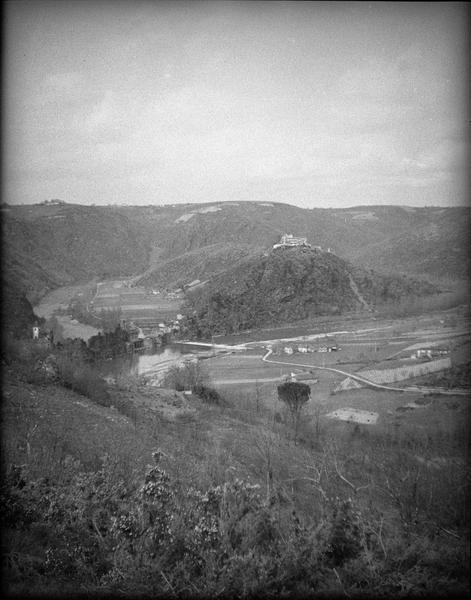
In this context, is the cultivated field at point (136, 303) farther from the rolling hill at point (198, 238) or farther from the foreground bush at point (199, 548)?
the foreground bush at point (199, 548)

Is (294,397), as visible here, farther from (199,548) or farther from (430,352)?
(199,548)

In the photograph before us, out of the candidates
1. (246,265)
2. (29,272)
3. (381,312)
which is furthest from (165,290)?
(381,312)

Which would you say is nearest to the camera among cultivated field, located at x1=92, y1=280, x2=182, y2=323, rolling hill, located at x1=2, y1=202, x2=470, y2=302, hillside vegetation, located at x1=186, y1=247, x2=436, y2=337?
hillside vegetation, located at x1=186, y1=247, x2=436, y2=337

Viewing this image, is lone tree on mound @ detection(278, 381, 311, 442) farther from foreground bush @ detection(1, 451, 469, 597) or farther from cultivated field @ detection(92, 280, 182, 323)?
cultivated field @ detection(92, 280, 182, 323)

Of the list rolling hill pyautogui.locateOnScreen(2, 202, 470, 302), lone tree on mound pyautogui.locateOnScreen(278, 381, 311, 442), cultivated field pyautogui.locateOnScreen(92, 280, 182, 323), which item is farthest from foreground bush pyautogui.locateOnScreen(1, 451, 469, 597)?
rolling hill pyautogui.locateOnScreen(2, 202, 470, 302)

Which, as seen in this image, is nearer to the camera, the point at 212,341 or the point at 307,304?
the point at 212,341

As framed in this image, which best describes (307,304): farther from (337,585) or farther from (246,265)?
(337,585)

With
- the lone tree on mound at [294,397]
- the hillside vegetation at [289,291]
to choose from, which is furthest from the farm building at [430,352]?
the hillside vegetation at [289,291]

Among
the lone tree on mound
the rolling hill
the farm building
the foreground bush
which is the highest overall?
the rolling hill
